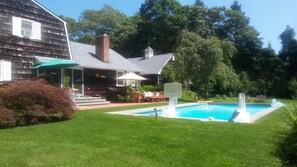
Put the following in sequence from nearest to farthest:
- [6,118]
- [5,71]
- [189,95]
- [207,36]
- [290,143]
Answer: [290,143], [6,118], [5,71], [189,95], [207,36]

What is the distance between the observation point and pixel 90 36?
51.0 metres

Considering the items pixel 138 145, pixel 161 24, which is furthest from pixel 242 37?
pixel 138 145

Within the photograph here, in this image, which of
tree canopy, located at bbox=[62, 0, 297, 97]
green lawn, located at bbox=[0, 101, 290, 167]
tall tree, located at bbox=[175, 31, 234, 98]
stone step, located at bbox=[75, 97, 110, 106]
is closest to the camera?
green lawn, located at bbox=[0, 101, 290, 167]

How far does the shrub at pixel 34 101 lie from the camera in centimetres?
1013

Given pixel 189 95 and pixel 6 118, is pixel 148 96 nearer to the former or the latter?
pixel 189 95

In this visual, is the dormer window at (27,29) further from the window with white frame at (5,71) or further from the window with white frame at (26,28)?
the window with white frame at (5,71)

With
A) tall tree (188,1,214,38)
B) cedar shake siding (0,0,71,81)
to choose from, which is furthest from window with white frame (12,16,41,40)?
tall tree (188,1,214,38)

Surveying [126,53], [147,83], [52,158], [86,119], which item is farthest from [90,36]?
[52,158]

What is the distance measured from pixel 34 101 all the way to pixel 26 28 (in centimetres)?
744

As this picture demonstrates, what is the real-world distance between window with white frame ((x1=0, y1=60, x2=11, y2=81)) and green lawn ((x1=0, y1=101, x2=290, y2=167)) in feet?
22.3

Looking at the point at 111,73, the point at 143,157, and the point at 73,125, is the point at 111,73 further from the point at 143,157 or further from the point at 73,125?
the point at 143,157

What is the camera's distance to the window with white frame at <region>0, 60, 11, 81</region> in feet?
48.9

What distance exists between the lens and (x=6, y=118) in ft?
31.0

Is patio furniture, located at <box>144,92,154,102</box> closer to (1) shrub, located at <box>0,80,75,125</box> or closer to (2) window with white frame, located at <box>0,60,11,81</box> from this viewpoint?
(2) window with white frame, located at <box>0,60,11,81</box>
